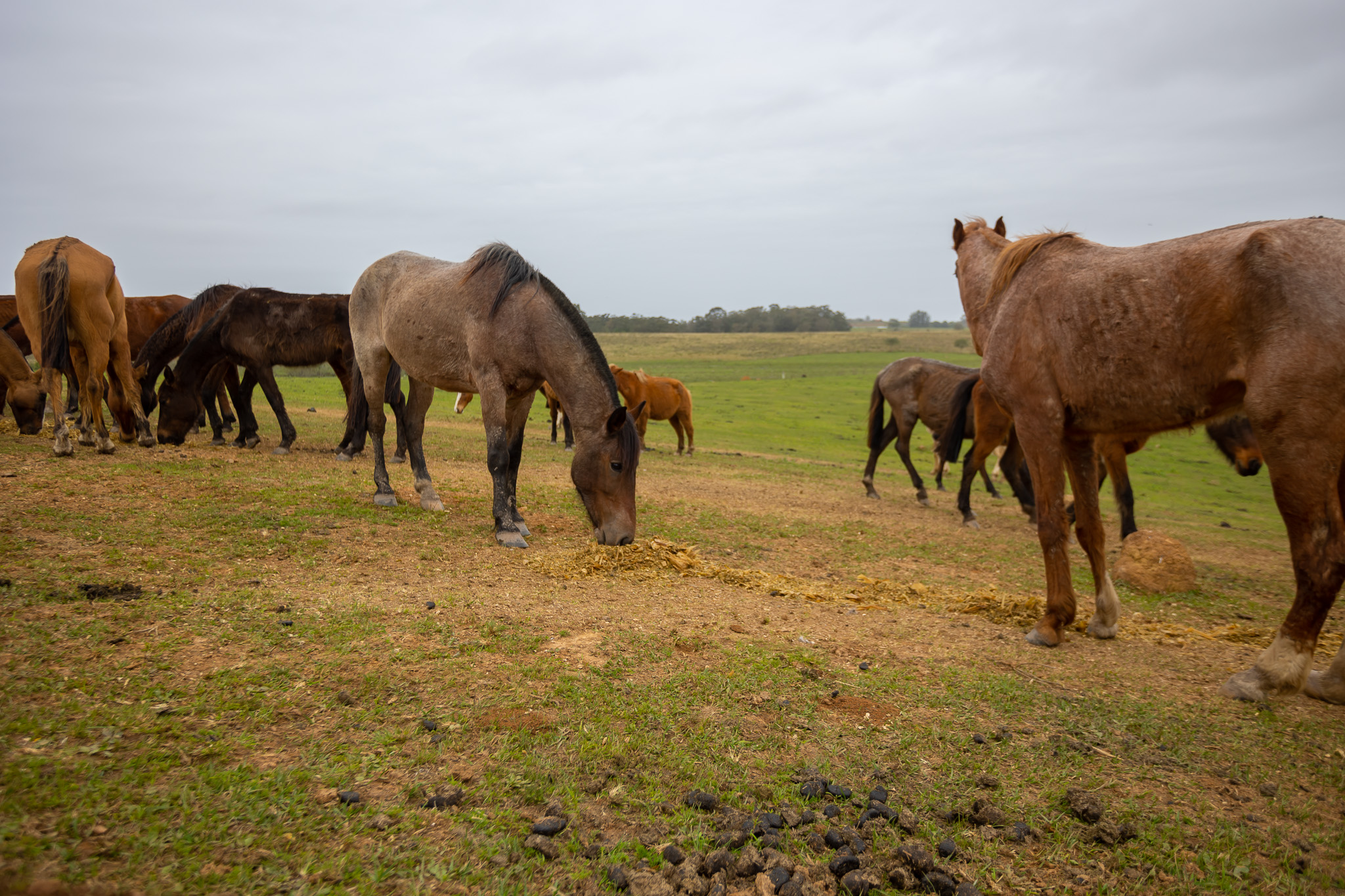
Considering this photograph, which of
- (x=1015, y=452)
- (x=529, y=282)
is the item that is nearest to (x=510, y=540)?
(x=529, y=282)

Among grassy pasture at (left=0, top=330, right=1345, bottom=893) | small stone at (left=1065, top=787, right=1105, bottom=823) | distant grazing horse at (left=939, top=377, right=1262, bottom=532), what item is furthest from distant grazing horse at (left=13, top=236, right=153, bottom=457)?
distant grazing horse at (left=939, top=377, right=1262, bottom=532)

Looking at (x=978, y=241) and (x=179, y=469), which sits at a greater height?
(x=978, y=241)

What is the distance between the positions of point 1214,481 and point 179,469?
24442 millimetres

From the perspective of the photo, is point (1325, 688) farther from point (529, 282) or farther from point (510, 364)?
point (529, 282)

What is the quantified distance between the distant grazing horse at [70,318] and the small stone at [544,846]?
28.3 feet

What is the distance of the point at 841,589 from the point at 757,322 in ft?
314

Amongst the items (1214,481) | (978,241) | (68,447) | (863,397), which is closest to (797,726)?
(978,241)

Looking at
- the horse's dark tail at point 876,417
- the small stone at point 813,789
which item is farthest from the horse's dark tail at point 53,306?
the horse's dark tail at point 876,417

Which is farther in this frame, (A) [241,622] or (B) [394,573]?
(B) [394,573]

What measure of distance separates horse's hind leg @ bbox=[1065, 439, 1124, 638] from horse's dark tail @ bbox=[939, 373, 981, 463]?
7.19 m

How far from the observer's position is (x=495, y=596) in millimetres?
4824

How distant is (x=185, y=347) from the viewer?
11477mm

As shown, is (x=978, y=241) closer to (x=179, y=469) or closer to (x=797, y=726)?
(x=797, y=726)

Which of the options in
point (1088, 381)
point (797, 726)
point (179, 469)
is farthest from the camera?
point (179, 469)
